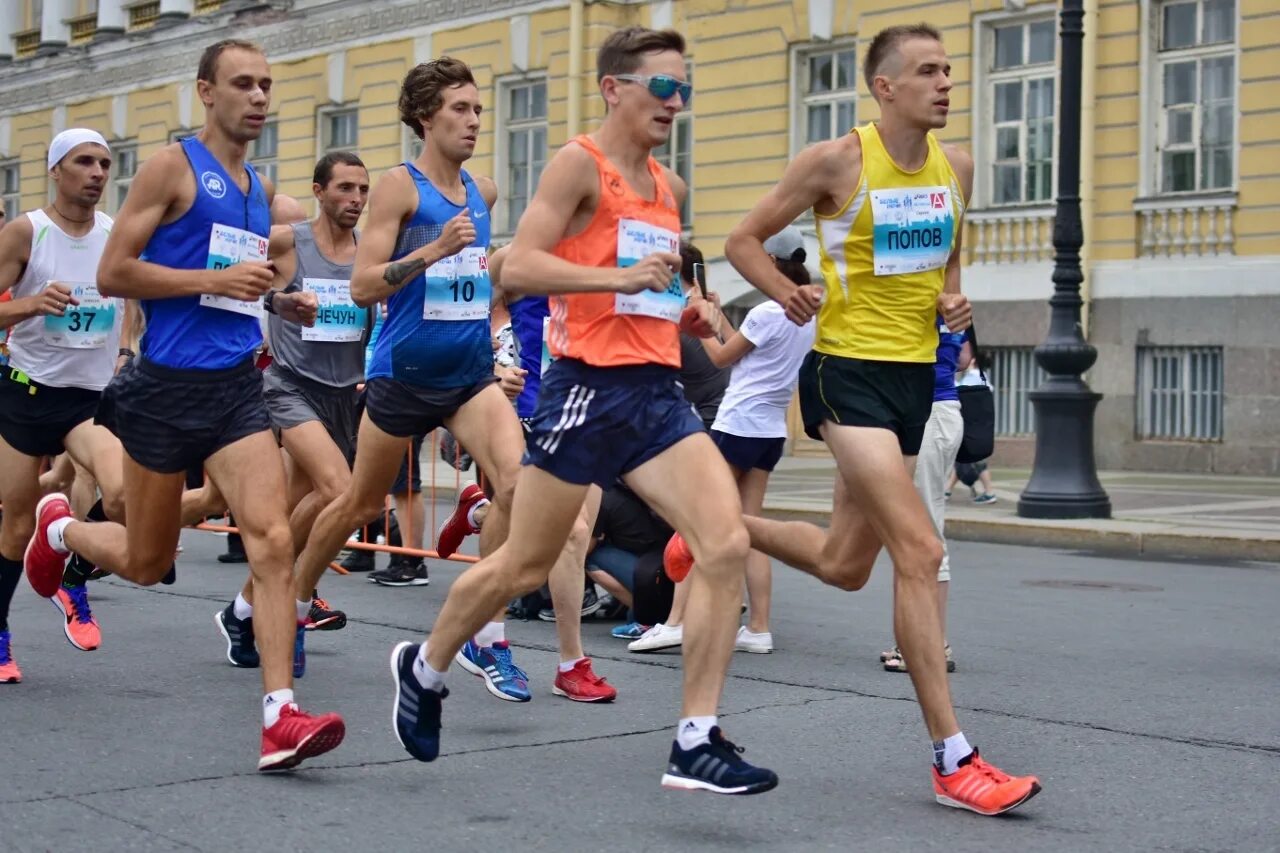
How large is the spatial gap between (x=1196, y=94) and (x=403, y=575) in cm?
1346

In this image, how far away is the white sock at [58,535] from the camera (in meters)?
7.48

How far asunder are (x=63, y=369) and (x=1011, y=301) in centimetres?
1675

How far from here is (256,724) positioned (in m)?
6.52

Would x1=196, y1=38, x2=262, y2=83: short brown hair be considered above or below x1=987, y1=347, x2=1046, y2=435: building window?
above

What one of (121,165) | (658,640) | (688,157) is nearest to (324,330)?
(658,640)

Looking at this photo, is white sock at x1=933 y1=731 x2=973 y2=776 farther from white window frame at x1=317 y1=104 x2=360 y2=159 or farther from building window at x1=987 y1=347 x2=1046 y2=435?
white window frame at x1=317 y1=104 x2=360 y2=159

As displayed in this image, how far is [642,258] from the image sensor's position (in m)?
5.68

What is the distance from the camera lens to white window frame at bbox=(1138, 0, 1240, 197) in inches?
858

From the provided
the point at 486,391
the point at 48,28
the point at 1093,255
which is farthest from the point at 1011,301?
the point at 48,28

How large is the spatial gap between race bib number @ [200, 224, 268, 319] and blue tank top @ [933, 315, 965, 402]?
2.69 m

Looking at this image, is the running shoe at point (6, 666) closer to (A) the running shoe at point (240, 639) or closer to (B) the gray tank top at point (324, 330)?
(A) the running shoe at point (240, 639)

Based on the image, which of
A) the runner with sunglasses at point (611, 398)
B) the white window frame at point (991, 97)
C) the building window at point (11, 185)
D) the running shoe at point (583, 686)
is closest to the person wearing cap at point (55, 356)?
the running shoe at point (583, 686)

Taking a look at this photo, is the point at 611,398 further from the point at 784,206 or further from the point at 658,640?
the point at 658,640

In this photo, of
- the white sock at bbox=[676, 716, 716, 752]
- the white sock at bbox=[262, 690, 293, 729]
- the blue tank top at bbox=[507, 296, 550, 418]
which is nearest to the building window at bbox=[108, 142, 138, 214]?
the blue tank top at bbox=[507, 296, 550, 418]
